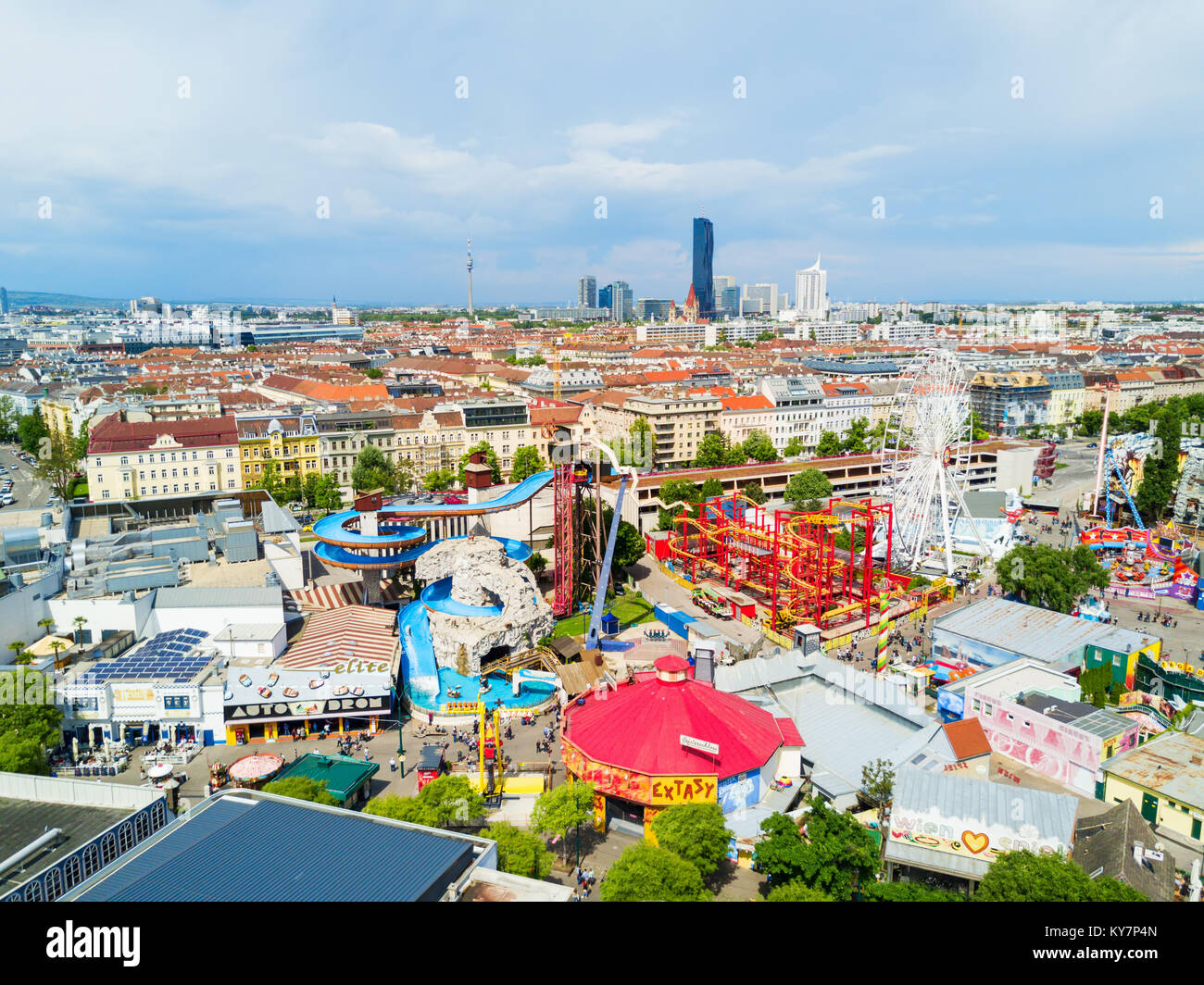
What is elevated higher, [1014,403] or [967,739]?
[1014,403]

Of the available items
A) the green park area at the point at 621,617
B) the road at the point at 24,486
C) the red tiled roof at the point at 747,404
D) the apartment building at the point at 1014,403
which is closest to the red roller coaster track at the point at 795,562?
the green park area at the point at 621,617

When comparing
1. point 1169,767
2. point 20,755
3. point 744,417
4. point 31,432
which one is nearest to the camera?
point 20,755

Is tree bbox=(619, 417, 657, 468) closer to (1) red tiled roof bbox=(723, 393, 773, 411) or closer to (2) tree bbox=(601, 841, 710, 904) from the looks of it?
(1) red tiled roof bbox=(723, 393, 773, 411)

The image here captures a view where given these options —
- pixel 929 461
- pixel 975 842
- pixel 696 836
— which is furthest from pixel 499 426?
pixel 975 842

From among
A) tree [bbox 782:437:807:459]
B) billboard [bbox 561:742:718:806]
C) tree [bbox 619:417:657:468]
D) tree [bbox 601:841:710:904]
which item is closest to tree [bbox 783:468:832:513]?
tree [bbox 619:417:657:468]

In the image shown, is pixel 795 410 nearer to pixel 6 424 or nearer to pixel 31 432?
pixel 31 432

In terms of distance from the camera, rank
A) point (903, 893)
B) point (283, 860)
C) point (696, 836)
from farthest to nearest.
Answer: point (696, 836) < point (903, 893) < point (283, 860)

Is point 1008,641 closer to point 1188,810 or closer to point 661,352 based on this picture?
point 1188,810
